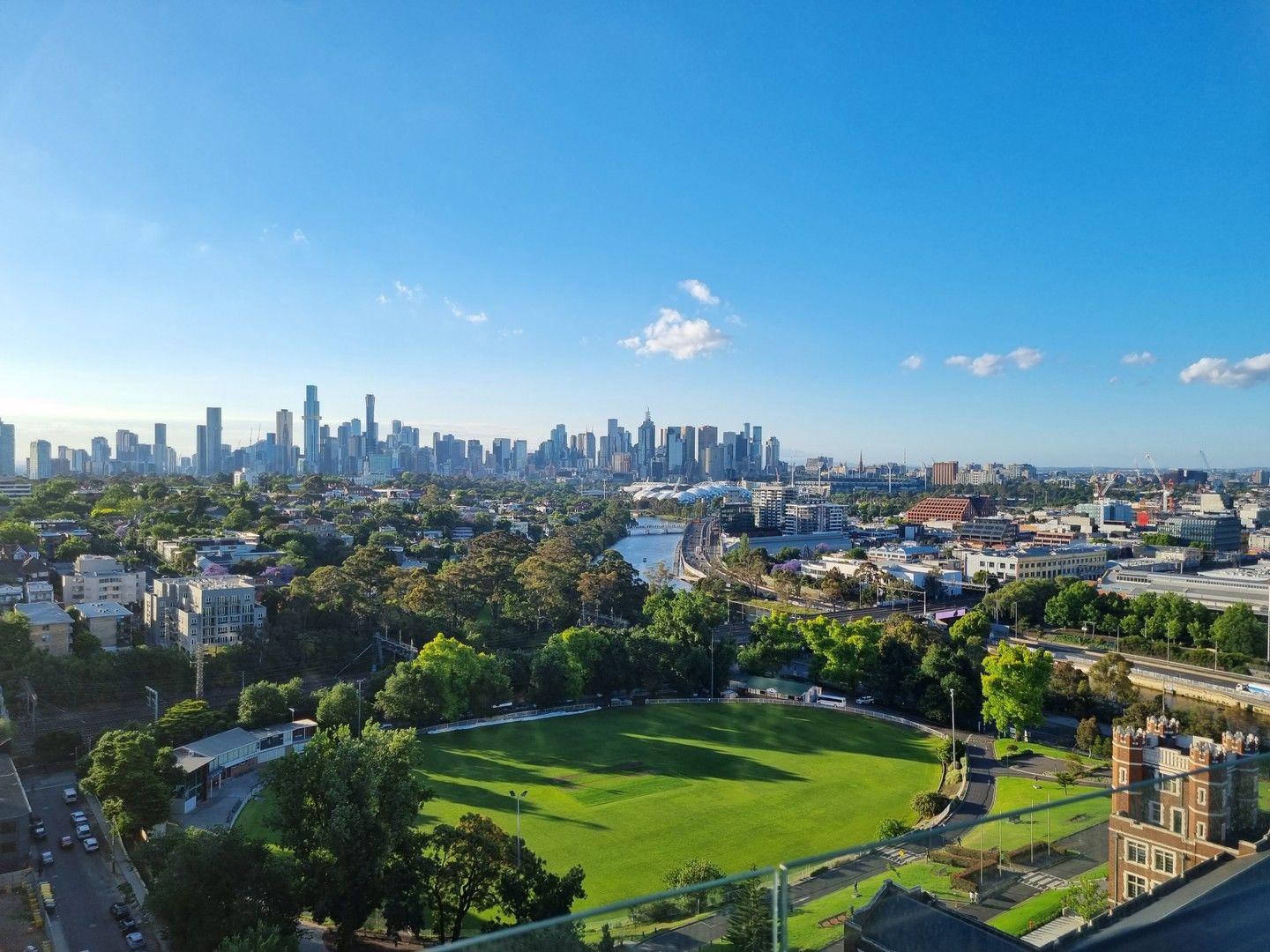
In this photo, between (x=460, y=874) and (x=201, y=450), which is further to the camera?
(x=201, y=450)

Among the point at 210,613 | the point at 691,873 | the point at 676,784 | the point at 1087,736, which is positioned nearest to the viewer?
the point at 691,873

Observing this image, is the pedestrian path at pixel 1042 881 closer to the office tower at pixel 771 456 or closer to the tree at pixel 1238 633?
the tree at pixel 1238 633

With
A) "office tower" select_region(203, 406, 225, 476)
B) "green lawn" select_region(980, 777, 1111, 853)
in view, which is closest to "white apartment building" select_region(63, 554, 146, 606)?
"green lawn" select_region(980, 777, 1111, 853)

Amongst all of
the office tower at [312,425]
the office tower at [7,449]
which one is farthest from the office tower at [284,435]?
the office tower at [7,449]

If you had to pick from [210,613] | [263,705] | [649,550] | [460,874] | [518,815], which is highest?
[210,613]

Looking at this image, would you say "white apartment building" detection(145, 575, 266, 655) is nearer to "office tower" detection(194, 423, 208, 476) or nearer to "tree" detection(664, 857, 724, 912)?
"tree" detection(664, 857, 724, 912)

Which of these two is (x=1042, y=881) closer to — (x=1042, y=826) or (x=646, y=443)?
(x=1042, y=826)

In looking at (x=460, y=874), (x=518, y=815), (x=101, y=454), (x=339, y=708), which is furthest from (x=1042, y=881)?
(x=101, y=454)
